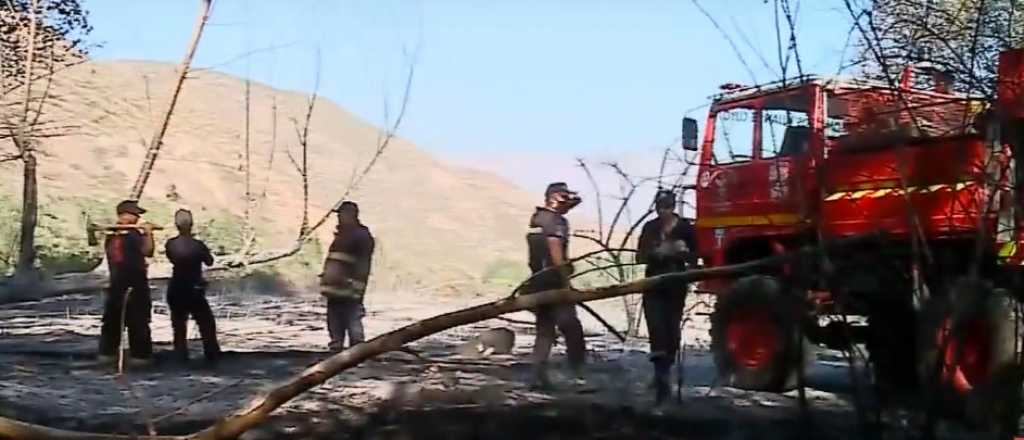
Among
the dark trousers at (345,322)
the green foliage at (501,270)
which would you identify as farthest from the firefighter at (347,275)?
the green foliage at (501,270)

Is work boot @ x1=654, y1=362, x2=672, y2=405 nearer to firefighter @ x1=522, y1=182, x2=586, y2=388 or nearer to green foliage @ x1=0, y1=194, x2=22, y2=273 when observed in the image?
firefighter @ x1=522, y1=182, x2=586, y2=388

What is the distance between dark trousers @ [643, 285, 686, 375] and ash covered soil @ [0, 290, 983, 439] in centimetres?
25

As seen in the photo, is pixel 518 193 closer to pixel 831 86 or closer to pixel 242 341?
pixel 242 341

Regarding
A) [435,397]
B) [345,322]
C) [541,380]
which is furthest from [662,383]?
[345,322]

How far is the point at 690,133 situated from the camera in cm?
845

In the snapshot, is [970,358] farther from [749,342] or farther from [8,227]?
[8,227]

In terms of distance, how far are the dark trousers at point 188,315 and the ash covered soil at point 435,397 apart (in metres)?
0.15

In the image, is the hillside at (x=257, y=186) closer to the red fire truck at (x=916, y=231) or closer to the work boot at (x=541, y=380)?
the work boot at (x=541, y=380)

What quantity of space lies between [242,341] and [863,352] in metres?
9.55

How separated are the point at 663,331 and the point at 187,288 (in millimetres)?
4403

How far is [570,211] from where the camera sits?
27.9ft

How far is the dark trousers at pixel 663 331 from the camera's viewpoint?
7.49 m

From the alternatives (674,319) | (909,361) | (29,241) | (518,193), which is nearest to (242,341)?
(29,241)

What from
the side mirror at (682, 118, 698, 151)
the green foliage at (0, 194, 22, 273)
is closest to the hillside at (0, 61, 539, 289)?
the green foliage at (0, 194, 22, 273)
